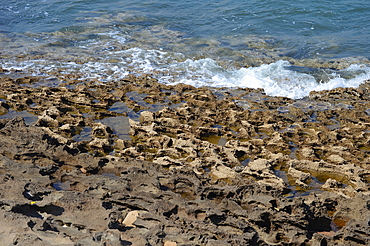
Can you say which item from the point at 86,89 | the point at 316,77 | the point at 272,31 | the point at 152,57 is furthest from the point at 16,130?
the point at 272,31

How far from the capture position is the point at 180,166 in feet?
17.6

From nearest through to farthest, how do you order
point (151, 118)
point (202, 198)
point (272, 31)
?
point (202, 198) → point (151, 118) → point (272, 31)

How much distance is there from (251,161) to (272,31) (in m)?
11.0

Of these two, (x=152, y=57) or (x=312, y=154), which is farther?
(x=152, y=57)

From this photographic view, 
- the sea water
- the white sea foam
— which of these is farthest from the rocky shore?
the sea water

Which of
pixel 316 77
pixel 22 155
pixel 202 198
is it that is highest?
pixel 22 155

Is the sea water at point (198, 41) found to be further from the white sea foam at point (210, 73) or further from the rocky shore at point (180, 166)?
the rocky shore at point (180, 166)

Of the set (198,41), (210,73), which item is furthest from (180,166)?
(198,41)

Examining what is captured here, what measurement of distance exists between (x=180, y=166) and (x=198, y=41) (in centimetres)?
994

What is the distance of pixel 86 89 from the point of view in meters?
8.75

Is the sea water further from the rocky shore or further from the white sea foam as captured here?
the rocky shore

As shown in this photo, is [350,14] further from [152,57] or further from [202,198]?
[202,198]

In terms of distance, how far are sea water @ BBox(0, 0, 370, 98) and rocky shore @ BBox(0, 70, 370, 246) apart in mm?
1570

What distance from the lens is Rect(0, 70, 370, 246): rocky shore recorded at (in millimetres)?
3711
